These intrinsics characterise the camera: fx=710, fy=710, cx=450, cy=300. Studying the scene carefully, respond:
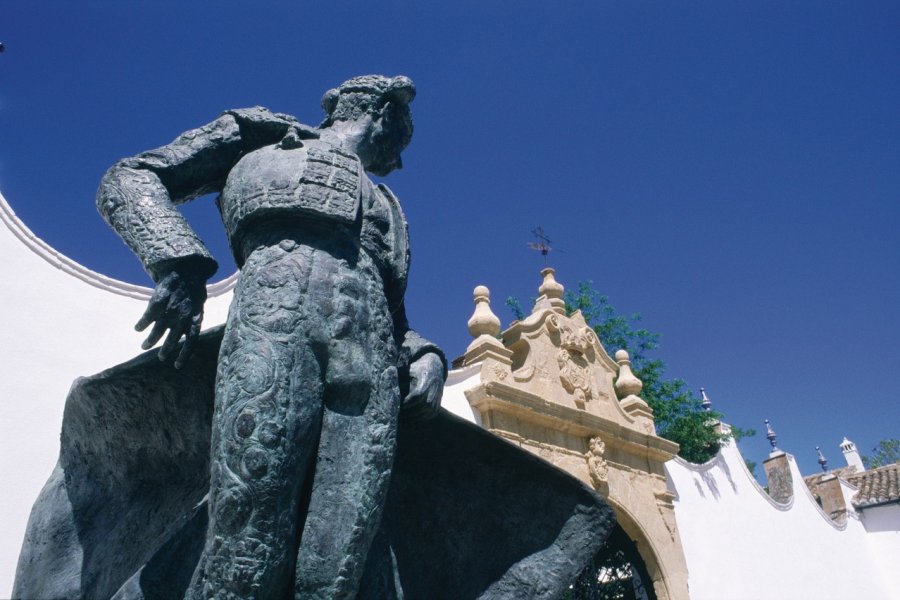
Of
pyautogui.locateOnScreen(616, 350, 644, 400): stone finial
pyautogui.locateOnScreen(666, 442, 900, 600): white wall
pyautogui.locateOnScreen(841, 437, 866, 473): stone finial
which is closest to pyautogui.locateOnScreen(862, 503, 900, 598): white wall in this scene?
pyautogui.locateOnScreen(666, 442, 900, 600): white wall

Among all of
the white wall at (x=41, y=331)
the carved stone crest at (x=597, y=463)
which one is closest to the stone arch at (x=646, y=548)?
the carved stone crest at (x=597, y=463)

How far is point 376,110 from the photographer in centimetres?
189

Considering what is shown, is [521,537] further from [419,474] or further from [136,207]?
[136,207]

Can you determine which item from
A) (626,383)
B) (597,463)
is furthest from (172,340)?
(626,383)

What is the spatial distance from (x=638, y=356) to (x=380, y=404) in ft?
45.0

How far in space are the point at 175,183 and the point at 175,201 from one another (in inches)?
2.5

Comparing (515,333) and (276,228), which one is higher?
(515,333)

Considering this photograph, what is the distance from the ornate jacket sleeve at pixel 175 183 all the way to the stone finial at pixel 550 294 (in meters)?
7.19

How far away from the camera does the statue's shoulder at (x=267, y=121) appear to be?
5.52 feet

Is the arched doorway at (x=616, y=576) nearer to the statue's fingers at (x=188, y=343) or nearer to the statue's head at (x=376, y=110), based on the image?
the statue's head at (x=376, y=110)

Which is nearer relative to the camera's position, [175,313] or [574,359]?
[175,313]

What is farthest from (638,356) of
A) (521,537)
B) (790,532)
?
(521,537)

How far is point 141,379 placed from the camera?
4.84 ft

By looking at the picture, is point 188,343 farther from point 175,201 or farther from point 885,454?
point 885,454
